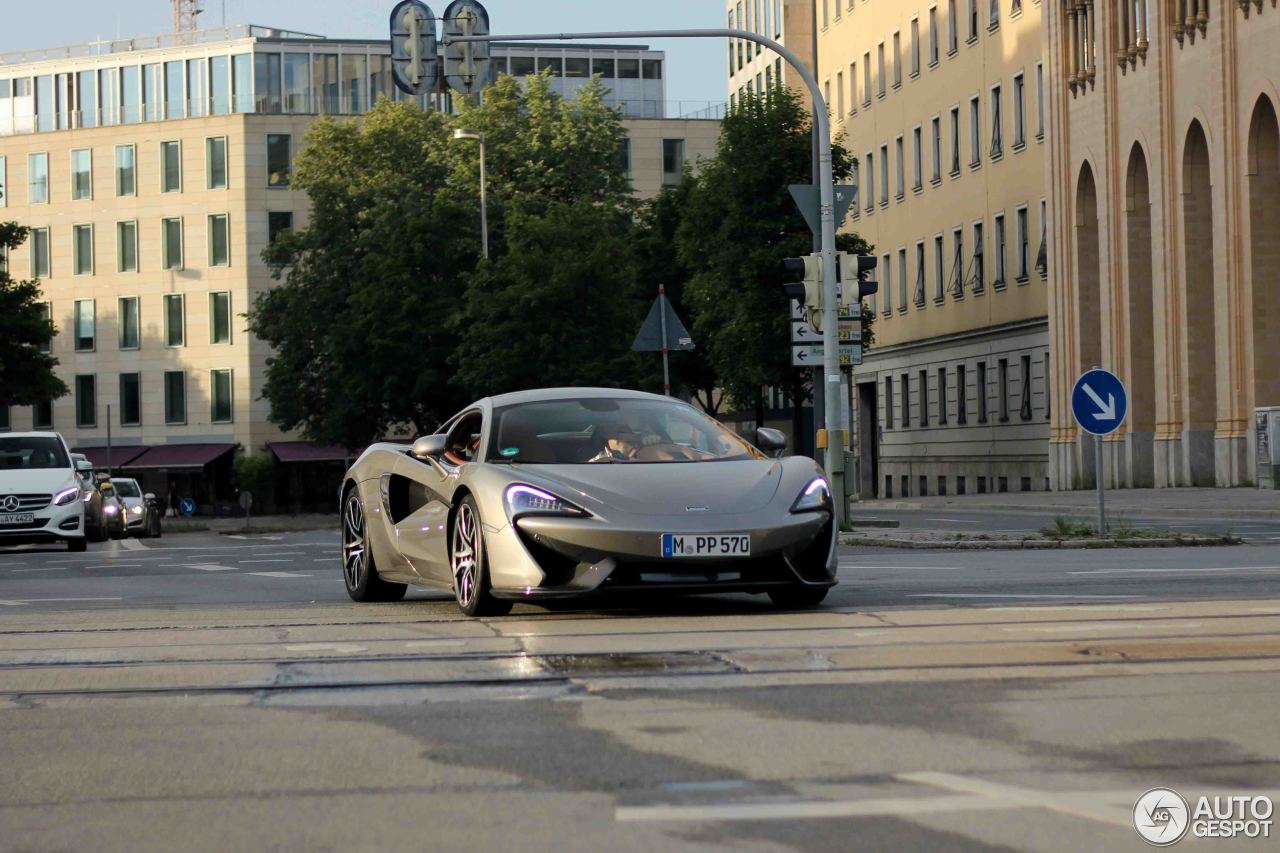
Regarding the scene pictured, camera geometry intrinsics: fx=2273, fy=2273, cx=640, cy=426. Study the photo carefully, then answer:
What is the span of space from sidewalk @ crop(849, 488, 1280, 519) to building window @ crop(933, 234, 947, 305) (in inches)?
709

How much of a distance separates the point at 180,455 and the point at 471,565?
86819mm

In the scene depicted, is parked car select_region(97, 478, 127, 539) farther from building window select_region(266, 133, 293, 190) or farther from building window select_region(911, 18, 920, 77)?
building window select_region(266, 133, 293, 190)

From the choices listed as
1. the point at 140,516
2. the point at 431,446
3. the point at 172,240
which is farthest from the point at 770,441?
the point at 172,240

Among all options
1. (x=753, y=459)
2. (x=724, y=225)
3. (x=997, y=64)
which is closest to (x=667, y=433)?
(x=753, y=459)

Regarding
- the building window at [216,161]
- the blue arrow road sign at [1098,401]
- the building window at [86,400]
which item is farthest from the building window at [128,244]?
the blue arrow road sign at [1098,401]

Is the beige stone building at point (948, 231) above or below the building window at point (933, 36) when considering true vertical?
below

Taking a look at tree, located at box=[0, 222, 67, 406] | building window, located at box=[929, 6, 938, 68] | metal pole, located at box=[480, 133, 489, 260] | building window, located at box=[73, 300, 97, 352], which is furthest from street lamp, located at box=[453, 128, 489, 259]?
building window, located at box=[73, 300, 97, 352]

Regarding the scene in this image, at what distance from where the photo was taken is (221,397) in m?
97.9

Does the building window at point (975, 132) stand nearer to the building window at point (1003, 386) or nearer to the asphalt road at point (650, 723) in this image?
the building window at point (1003, 386)

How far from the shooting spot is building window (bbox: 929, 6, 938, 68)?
7094 centimetres

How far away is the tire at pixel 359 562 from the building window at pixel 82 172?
287ft

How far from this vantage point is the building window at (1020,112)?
204 ft

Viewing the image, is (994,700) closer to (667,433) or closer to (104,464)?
(667,433)

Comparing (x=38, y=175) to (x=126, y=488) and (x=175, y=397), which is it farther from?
(x=126, y=488)
